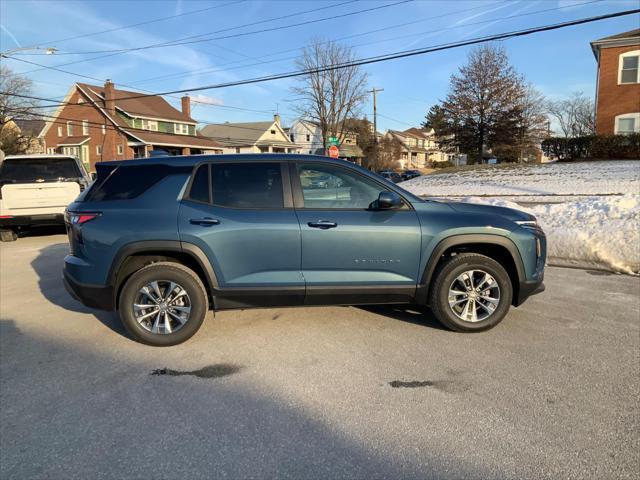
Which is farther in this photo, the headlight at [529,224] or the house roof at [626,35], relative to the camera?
the house roof at [626,35]

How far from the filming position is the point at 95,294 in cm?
407

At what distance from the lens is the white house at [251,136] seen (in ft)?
185

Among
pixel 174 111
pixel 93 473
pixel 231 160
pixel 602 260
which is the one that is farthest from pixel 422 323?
pixel 174 111

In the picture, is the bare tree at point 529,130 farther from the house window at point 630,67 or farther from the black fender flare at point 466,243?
the black fender flare at point 466,243

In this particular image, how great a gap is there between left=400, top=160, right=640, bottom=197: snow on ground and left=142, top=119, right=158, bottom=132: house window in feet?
100

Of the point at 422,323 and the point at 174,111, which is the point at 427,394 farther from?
the point at 174,111

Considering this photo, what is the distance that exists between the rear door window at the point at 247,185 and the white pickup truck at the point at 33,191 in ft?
23.3

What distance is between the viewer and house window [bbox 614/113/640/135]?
2528 cm

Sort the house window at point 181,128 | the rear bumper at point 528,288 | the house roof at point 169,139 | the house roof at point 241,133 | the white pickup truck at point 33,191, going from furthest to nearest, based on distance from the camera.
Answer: the house roof at point 241,133 < the house window at point 181,128 < the house roof at point 169,139 < the white pickup truck at point 33,191 < the rear bumper at point 528,288

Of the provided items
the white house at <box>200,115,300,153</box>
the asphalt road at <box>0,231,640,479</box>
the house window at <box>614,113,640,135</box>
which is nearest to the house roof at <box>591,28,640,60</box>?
the house window at <box>614,113,640,135</box>

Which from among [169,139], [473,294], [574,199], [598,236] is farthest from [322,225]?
[169,139]

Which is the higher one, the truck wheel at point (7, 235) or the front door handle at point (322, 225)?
the front door handle at point (322, 225)

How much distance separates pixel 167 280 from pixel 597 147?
27.9 m

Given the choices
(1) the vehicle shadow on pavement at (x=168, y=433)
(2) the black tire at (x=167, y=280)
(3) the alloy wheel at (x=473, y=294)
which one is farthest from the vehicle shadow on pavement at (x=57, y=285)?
(3) the alloy wheel at (x=473, y=294)
